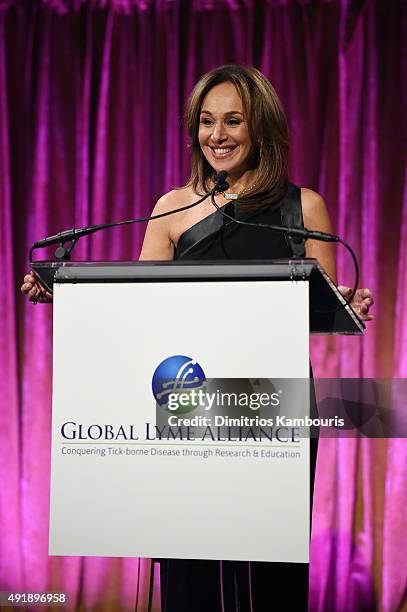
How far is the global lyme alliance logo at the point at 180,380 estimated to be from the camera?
1.24 m

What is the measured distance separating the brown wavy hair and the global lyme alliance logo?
616mm

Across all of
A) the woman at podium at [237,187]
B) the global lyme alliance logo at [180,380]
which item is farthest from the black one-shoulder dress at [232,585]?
the global lyme alliance logo at [180,380]

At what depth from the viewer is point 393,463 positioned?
3.06m

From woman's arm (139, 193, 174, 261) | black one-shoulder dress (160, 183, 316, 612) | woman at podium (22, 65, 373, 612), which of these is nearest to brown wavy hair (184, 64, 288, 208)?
woman at podium (22, 65, 373, 612)

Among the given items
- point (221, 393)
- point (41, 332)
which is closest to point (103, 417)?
point (221, 393)

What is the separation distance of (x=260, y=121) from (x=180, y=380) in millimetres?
784

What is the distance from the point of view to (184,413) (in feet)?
4.09

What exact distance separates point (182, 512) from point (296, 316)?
370 mm

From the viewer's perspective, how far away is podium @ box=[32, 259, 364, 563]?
1.23m

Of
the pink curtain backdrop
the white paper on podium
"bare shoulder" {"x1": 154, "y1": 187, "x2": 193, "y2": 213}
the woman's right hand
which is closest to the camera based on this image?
the white paper on podium

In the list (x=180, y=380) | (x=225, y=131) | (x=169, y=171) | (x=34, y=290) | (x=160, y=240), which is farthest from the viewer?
(x=169, y=171)

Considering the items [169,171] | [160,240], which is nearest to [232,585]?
[160,240]

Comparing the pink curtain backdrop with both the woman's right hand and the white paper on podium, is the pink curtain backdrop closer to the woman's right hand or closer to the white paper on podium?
the woman's right hand

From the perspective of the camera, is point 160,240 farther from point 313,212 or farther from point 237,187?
point 313,212
